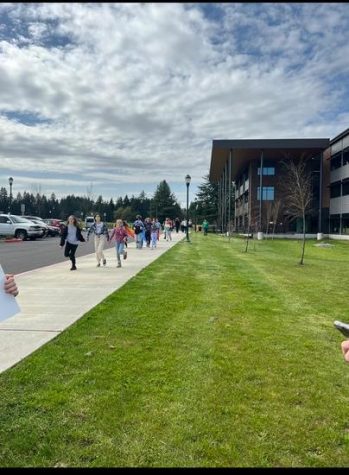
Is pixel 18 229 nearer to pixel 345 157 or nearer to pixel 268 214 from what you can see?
pixel 268 214

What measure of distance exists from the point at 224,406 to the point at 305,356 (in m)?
1.80

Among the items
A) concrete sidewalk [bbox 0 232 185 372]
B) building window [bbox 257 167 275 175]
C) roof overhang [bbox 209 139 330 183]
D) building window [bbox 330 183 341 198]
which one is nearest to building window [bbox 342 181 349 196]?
building window [bbox 330 183 341 198]

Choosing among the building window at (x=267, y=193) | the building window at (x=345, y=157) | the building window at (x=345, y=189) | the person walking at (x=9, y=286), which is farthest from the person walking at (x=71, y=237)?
the building window at (x=267, y=193)

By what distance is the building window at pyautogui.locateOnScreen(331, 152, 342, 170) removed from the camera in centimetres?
4747

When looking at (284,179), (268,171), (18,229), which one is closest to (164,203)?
(268,171)

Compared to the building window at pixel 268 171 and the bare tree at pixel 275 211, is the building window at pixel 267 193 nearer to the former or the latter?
the building window at pixel 268 171

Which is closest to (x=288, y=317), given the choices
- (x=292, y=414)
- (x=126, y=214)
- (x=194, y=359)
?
(x=194, y=359)

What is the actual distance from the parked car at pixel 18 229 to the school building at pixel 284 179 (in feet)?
68.3

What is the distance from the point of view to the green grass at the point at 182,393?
3084 mm

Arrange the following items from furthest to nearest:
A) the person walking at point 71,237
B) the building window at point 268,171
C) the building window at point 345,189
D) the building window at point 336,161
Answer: the building window at point 268,171
the building window at point 336,161
the building window at point 345,189
the person walking at point 71,237

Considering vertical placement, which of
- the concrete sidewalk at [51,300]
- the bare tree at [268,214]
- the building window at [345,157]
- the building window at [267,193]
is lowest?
the concrete sidewalk at [51,300]

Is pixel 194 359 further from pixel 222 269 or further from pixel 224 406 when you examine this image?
pixel 222 269

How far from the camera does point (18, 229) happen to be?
33.6m

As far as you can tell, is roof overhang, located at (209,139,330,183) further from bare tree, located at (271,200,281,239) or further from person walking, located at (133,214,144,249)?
person walking, located at (133,214,144,249)
